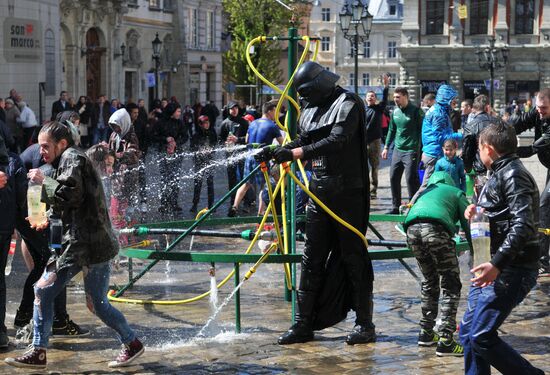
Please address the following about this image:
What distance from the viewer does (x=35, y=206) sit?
301 inches

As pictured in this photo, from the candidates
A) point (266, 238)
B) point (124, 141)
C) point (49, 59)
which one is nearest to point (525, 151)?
point (266, 238)

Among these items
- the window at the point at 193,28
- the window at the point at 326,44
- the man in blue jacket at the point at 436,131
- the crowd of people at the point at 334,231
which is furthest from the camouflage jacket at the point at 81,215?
the window at the point at 326,44

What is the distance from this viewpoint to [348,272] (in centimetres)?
764

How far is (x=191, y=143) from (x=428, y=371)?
16.4 meters

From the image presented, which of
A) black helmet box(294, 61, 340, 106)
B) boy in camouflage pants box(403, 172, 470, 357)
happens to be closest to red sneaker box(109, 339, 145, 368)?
boy in camouflage pants box(403, 172, 470, 357)

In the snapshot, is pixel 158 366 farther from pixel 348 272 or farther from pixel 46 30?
pixel 46 30

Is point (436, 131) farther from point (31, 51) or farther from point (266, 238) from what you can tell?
point (31, 51)

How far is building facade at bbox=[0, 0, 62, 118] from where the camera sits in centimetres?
2714

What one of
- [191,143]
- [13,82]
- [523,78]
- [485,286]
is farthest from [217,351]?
[523,78]

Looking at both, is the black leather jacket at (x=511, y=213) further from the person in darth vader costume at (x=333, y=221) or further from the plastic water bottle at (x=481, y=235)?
the person in darth vader costume at (x=333, y=221)

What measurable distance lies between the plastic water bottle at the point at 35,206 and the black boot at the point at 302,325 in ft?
6.05

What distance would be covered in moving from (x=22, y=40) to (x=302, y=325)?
72.3 feet

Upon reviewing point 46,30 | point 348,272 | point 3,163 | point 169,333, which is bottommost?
point 169,333

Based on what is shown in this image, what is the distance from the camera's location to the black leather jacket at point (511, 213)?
18.0 feet
